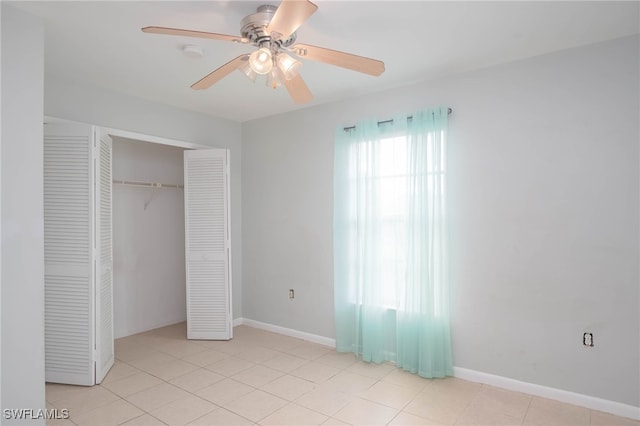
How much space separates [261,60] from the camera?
1.91 meters

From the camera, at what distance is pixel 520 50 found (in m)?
2.73

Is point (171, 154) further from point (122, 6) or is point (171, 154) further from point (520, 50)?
point (520, 50)

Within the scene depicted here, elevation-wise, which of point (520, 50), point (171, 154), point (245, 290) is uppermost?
point (520, 50)

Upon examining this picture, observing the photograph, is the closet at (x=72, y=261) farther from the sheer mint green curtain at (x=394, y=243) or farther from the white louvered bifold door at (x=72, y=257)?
the sheer mint green curtain at (x=394, y=243)

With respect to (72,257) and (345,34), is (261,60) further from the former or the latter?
(72,257)

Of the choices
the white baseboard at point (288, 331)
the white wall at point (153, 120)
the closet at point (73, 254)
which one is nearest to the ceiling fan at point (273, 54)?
the closet at point (73, 254)

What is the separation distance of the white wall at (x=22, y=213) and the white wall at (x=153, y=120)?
1086 mm

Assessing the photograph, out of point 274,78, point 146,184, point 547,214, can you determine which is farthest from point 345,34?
point 146,184

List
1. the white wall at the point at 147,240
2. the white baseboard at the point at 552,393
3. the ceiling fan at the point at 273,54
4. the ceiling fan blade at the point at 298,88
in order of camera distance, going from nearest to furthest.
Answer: the ceiling fan at the point at 273,54
the ceiling fan blade at the point at 298,88
the white baseboard at the point at 552,393
the white wall at the point at 147,240

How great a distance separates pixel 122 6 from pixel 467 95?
100 inches

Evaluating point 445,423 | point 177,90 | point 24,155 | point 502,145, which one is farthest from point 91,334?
point 502,145

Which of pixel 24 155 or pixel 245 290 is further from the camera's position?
pixel 245 290

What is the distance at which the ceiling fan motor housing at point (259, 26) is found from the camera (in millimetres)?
2021

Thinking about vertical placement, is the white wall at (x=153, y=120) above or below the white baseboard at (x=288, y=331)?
above
